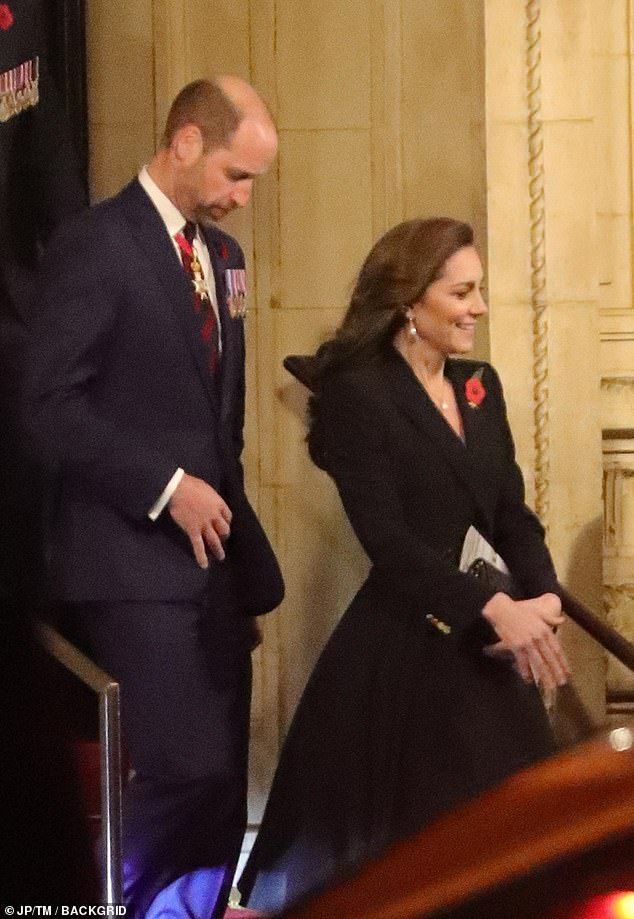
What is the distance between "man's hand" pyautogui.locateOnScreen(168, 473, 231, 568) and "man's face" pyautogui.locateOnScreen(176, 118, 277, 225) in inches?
23.7

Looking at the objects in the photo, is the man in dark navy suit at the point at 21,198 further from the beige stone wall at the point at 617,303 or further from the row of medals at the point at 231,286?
the beige stone wall at the point at 617,303

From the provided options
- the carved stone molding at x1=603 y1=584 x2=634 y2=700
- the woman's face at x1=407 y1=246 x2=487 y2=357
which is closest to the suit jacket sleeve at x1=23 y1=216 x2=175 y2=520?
the woman's face at x1=407 y1=246 x2=487 y2=357

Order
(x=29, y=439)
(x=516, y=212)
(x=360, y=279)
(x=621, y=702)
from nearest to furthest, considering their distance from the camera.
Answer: (x=29, y=439) < (x=360, y=279) < (x=516, y=212) < (x=621, y=702)

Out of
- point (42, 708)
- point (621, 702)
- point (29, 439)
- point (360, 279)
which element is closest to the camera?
point (42, 708)

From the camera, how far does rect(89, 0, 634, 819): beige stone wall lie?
408 cm

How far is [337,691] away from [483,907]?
2.73 m

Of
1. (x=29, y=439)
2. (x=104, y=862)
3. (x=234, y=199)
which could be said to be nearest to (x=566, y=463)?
(x=234, y=199)

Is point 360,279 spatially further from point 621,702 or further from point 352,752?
point 621,702

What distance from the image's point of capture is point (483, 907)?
0.60m

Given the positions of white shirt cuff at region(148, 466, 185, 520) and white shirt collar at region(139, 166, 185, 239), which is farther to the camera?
white shirt collar at region(139, 166, 185, 239)

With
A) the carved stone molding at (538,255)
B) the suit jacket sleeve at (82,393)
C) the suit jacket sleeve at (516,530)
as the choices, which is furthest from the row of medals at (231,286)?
the carved stone molding at (538,255)

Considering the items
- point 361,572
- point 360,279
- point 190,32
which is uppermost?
point 190,32

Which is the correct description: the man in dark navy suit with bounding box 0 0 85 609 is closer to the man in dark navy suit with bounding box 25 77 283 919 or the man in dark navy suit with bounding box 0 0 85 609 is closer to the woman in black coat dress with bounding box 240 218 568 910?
the man in dark navy suit with bounding box 25 77 283 919

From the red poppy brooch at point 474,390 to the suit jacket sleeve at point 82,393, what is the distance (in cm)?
85
